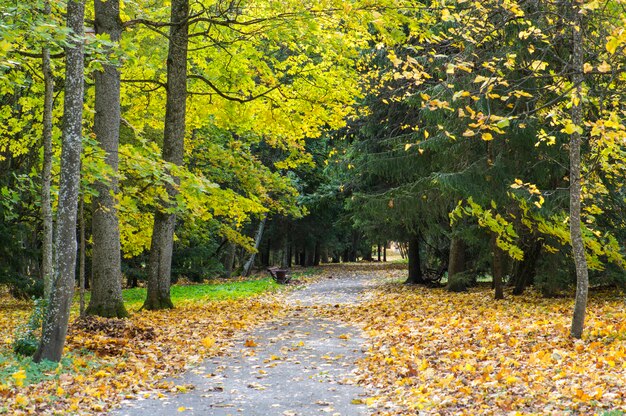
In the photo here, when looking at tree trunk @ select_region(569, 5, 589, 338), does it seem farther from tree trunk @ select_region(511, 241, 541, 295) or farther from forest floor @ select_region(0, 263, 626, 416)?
tree trunk @ select_region(511, 241, 541, 295)

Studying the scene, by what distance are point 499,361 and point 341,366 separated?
2135 millimetres

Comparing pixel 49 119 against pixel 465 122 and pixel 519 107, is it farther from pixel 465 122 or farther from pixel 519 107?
pixel 519 107

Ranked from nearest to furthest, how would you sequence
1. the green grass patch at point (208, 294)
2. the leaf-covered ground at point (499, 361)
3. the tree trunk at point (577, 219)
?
the leaf-covered ground at point (499, 361) < the tree trunk at point (577, 219) < the green grass patch at point (208, 294)

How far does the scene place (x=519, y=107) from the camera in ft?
43.7

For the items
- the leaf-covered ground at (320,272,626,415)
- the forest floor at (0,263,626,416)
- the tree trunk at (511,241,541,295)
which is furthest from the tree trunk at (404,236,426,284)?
the leaf-covered ground at (320,272,626,415)

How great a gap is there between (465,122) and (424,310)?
4.27m

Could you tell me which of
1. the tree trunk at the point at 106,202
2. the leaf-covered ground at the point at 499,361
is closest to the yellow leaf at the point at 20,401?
the leaf-covered ground at the point at 499,361

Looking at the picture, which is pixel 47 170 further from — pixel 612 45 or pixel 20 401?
pixel 612 45

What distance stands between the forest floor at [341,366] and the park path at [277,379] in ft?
0.07

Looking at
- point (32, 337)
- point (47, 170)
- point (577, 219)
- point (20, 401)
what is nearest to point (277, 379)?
point (20, 401)

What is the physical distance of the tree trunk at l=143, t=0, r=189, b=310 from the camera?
1368 cm

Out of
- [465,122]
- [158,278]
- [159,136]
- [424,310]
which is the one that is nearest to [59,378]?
[158,278]

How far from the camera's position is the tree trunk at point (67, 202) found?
23.9 feet

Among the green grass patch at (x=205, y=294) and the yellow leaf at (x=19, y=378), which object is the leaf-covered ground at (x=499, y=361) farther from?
the green grass patch at (x=205, y=294)
